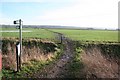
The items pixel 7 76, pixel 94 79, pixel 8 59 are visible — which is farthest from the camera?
pixel 8 59

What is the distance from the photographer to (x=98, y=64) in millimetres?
9664

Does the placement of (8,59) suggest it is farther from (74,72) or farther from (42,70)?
(74,72)

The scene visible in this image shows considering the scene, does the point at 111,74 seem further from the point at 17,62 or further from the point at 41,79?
the point at 17,62

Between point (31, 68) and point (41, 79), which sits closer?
point (41, 79)

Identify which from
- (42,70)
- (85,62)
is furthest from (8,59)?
(85,62)

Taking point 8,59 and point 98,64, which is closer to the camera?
point 98,64

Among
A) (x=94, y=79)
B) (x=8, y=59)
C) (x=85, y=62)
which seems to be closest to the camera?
(x=94, y=79)

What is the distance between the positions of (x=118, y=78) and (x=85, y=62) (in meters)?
1.85

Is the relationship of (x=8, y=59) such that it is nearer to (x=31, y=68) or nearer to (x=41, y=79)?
(x=31, y=68)

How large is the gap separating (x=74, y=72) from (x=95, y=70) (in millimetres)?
933

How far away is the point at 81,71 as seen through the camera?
9664mm

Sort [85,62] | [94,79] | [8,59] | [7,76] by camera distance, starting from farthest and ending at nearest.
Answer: [8,59], [85,62], [7,76], [94,79]

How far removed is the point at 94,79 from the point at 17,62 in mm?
3220

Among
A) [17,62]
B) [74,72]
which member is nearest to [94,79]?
[74,72]
